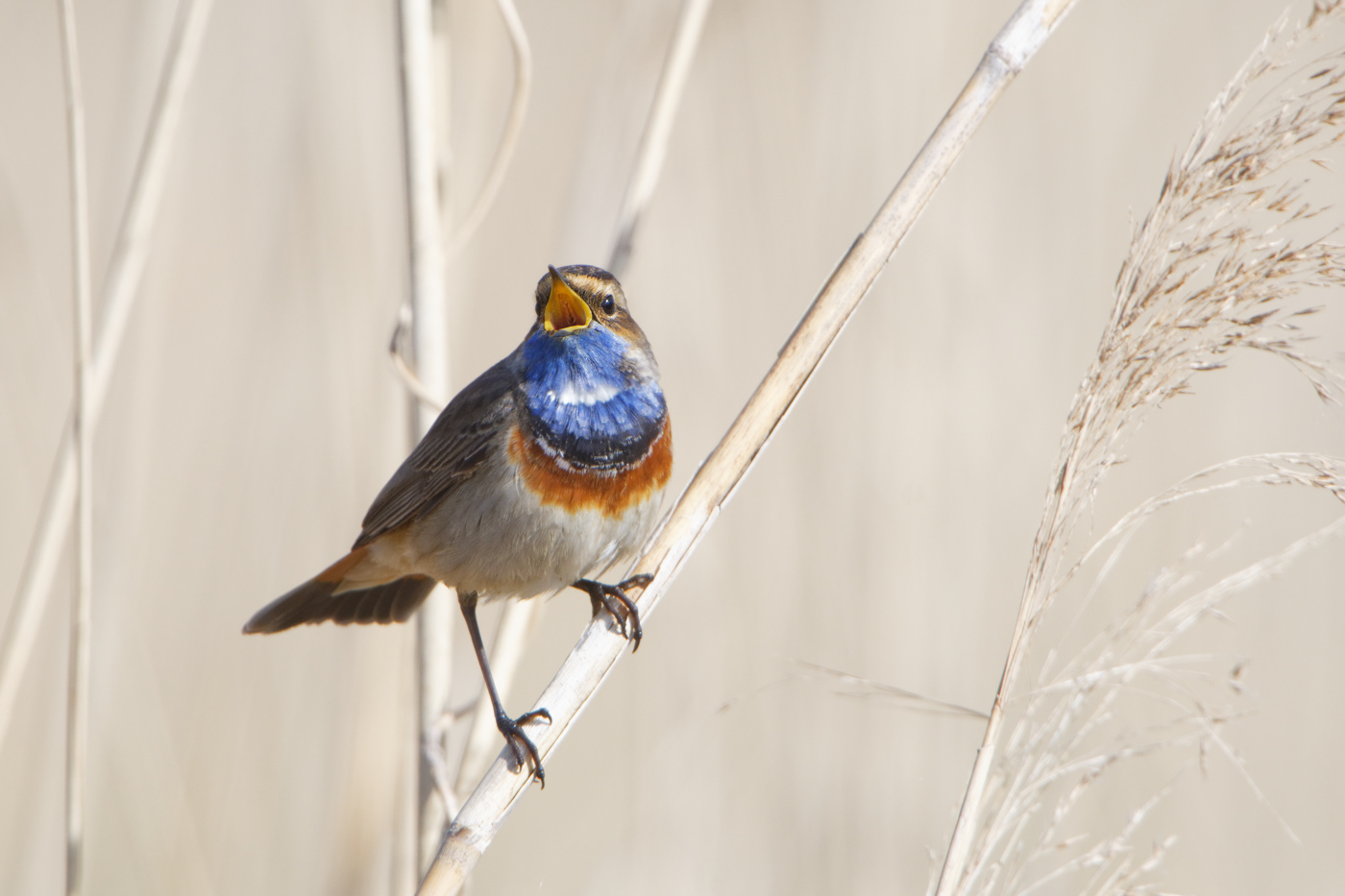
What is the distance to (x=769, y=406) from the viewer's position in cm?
207

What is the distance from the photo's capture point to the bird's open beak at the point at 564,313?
253 cm

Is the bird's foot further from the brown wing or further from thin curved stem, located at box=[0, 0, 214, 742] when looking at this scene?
thin curved stem, located at box=[0, 0, 214, 742]

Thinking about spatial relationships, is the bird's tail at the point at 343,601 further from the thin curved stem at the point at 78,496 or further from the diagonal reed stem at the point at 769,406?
the diagonal reed stem at the point at 769,406

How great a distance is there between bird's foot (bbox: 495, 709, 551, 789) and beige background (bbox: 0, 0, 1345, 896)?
0.47m

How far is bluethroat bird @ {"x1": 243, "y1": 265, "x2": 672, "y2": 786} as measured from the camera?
250 cm

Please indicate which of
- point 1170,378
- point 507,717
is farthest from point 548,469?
point 1170,378

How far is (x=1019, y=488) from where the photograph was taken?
3.37 m

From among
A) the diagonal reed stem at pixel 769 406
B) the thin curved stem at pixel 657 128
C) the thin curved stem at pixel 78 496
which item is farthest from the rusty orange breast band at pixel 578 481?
the thin curved stem at pixel 78 496

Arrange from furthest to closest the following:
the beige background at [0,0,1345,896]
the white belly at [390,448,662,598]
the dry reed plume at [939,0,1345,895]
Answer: the beige background at [0,0,1345,896] < the white belly at [390,448,662,598] < the dry reed plume at [939,0,1345,895]

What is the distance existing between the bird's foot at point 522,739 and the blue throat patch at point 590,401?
0.59 metres

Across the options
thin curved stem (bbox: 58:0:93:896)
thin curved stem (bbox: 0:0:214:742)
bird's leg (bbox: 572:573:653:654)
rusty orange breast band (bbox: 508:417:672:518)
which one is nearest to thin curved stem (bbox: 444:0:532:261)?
rusty orange breast band (bbox: 508:417:672:518)

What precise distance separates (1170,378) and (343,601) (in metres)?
2.05

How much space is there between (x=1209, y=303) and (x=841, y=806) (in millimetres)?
1842

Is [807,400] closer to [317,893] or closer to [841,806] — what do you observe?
[841,806]
